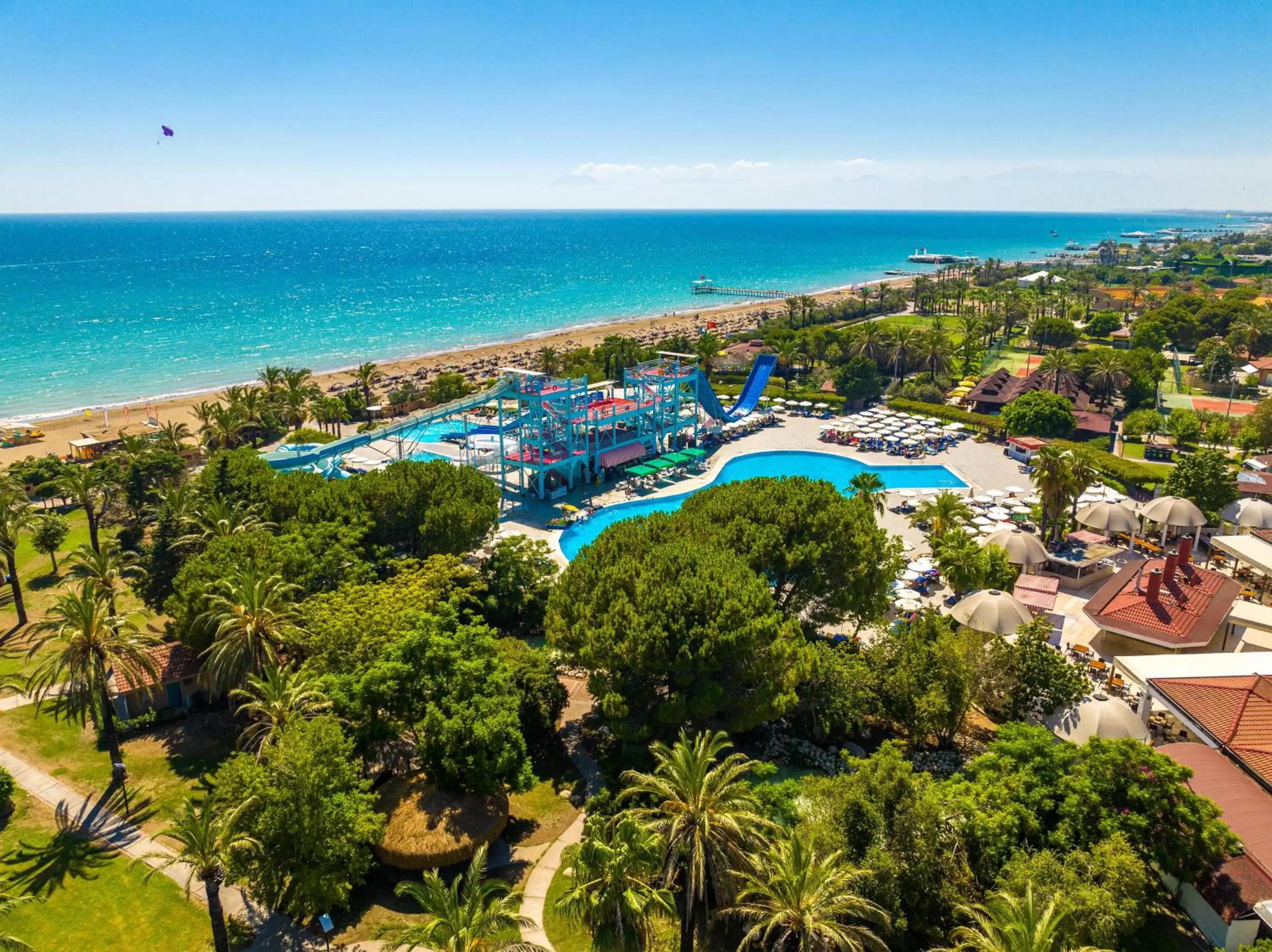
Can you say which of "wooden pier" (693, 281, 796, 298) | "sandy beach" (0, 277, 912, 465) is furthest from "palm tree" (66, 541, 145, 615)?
"wooden pier" (693, 281, 796, 298)

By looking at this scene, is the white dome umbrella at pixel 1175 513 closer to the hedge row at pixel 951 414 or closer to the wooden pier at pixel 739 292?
the hedge row at pixel 951 414

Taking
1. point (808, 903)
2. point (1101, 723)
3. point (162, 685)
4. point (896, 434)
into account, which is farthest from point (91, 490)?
point (896, 434)

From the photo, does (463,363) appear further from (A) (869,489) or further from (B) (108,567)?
(B) (108,567)

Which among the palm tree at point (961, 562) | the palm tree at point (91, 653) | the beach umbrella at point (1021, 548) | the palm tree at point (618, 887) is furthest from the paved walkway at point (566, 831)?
the beach umbrella at point (1021, 548)

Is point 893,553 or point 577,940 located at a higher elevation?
point 893,553

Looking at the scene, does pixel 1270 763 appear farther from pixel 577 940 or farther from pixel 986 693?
pixel 577 940

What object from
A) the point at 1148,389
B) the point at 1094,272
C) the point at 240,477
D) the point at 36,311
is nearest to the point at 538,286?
the point at 36,311

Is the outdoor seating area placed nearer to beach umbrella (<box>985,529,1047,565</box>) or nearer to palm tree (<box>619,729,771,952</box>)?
beach umbrella (<box>985,529,1047,565</box>)

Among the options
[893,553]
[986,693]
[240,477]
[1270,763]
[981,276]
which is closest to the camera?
[1270,763]
